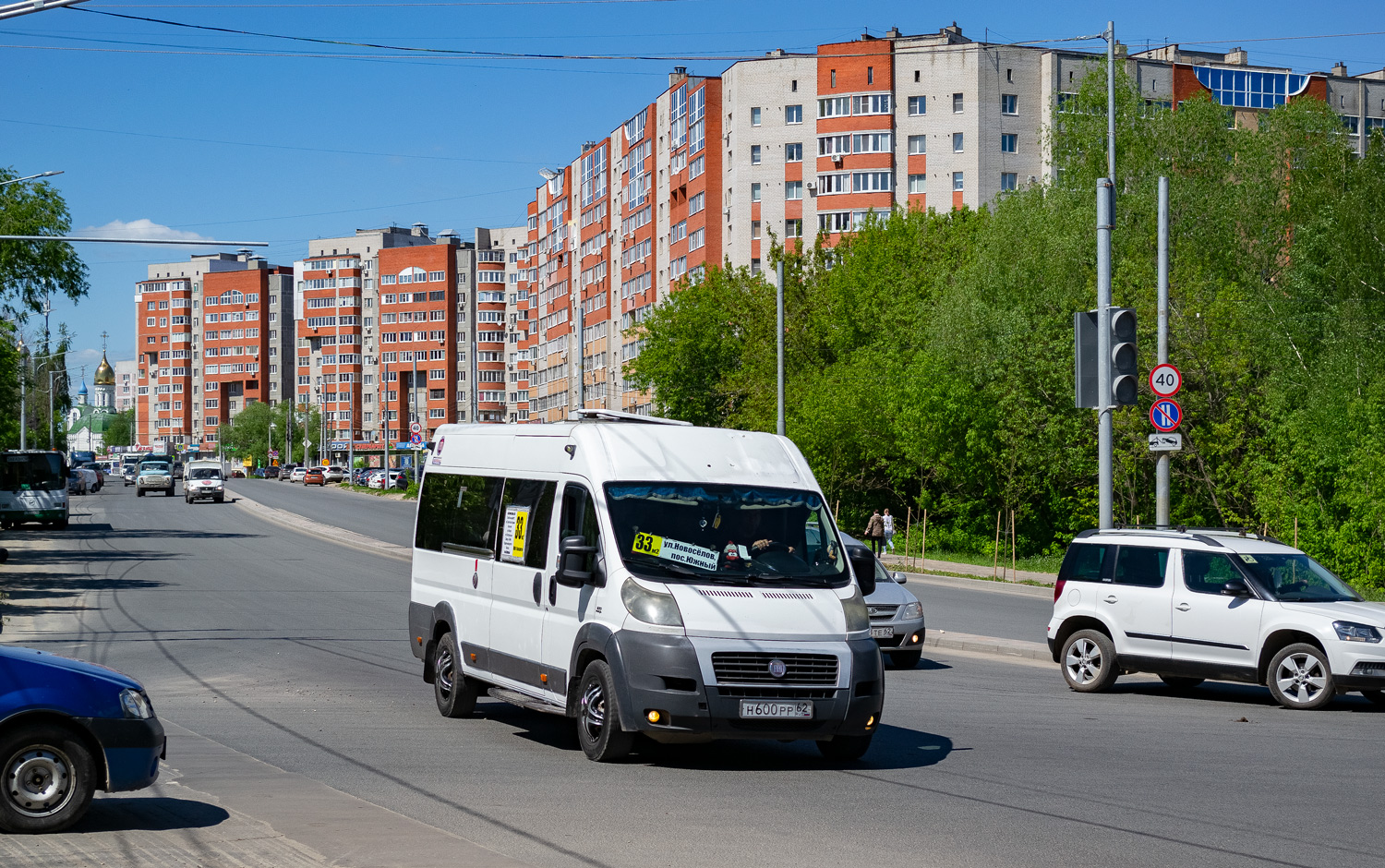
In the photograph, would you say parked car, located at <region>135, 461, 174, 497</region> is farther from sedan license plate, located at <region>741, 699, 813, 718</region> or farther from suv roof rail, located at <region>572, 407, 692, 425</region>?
sedan license plate, located at <region>741, 699, 813, 718</region>

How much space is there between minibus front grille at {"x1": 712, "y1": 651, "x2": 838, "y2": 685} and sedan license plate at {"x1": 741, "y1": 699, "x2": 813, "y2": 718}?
14 centimetres

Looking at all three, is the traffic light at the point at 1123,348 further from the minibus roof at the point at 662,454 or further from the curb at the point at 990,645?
the minibus roof at the point at 662,454

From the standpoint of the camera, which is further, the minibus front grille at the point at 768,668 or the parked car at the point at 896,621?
the parked car at the point at 896,621

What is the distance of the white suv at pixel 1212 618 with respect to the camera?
13.7 metres

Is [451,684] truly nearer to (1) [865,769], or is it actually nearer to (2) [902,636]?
(1) [865,769]

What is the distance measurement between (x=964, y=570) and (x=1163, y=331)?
17.9 meters

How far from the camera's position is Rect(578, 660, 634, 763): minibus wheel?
32.0 feet

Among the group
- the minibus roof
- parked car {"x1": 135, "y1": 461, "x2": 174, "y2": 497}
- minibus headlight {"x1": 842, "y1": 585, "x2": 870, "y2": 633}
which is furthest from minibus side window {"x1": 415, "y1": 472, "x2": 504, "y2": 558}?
parked car {"x1": 135, "y1": 461, "x2": 174, "y2": 497}

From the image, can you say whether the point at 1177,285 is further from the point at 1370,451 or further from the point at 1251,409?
the point at 1370,451

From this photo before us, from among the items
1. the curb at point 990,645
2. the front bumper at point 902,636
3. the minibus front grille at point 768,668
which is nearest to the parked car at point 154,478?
the curb at point 990,645

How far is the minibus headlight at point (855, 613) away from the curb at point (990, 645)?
878 cm

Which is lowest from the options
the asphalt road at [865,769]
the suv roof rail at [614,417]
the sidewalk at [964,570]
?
the sidewalk at [964,570]

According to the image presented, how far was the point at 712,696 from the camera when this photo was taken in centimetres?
948

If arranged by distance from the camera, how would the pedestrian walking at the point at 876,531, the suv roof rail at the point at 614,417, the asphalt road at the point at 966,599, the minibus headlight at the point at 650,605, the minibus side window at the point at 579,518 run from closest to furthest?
the minibus headlight at the point at 650,605, the minibus side window at the point at 579,518, the suv roof rail at the point at 614,417, the asphalt road at the point at 966,599, the pedestrian walking at the point at 876,531
